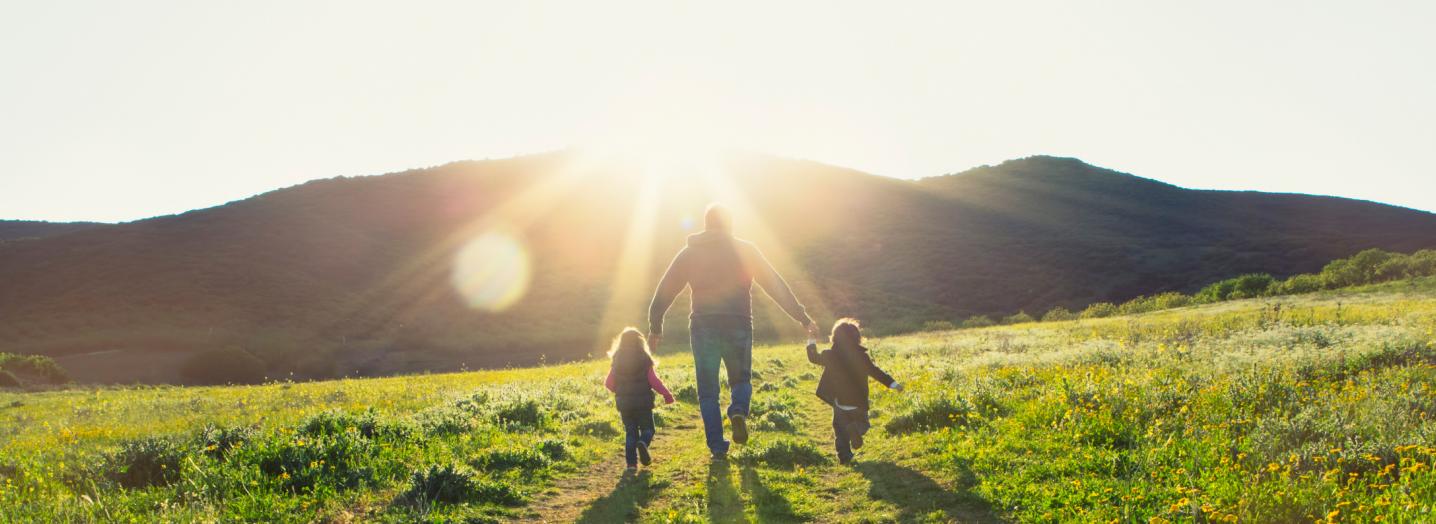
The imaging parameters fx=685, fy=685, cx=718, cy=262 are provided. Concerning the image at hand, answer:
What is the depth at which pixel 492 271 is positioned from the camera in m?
73.2

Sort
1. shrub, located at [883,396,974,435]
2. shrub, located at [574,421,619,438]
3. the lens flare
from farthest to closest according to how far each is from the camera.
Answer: the lens flare → shrub, located at [574,421,619,438] → shrub, located at [883,396,974,435]

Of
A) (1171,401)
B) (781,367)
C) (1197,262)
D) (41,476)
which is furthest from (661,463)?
(1197,262)

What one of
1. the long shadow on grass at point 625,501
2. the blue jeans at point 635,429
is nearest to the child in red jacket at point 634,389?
the blue jeans at point 635,429

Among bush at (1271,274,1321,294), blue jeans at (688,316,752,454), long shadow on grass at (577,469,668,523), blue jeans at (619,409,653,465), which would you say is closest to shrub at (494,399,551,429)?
blue jeans at (619,409,653,465)

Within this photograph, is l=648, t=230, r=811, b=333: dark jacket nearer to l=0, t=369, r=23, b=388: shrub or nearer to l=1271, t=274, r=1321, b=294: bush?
l=0, t=369, r=23, b=388: shrub

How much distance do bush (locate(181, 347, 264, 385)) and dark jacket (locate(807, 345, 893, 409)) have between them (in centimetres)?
4519

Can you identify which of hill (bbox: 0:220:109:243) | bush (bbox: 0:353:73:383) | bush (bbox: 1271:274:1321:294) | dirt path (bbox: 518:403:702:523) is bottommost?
bush (bbox: 0:353:73:383)

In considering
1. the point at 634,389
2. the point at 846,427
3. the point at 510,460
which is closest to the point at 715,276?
the point at 634,389

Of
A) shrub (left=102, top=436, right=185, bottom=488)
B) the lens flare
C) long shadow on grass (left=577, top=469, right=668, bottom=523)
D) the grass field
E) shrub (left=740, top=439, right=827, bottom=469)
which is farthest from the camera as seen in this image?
the lens flare

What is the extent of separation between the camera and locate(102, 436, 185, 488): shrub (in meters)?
6.88

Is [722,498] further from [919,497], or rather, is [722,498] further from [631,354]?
[631,354]

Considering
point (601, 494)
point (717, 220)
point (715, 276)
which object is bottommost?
point (601, 494)

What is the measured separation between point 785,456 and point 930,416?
254cm

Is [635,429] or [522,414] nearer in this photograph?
[635,429]
